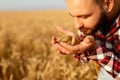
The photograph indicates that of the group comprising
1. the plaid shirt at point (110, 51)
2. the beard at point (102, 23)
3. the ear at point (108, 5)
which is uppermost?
the ear at point (108, 5)

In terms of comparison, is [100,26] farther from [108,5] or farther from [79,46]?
[79,46]

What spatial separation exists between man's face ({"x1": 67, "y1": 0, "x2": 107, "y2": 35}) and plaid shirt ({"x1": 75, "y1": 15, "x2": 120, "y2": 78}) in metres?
0.11

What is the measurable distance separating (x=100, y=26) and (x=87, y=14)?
0.44ft

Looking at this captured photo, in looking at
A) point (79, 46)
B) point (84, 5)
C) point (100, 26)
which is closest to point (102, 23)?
point (100, 26)

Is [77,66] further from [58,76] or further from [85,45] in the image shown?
[85,45]

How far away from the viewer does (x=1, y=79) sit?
3596 mm

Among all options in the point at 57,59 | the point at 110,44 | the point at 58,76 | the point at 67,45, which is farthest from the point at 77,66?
the point at 67,45

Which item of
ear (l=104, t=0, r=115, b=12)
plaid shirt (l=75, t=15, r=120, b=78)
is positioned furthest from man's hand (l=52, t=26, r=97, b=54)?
ear (l=104, t=0, r=115, b=12)

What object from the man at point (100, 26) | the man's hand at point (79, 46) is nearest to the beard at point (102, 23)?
the man at point (100, 26)

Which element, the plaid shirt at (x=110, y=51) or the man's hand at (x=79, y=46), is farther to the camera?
the plaid shirt at (x=110, y=51)

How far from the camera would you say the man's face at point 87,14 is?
2.44 meters

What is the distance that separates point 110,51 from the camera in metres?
2.56

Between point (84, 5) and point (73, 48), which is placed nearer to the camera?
point (73, 48)

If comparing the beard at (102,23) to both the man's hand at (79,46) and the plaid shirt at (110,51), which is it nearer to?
the plaid shirt at (110,51)
